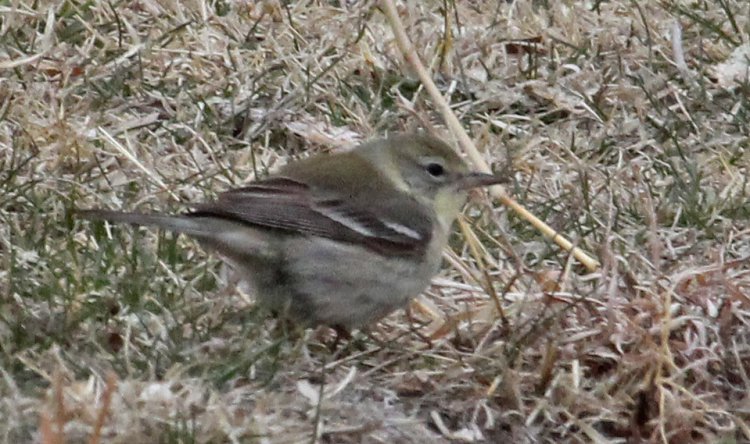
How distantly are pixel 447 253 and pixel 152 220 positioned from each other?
120 centimetres

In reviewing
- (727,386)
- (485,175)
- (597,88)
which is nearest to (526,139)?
(597,88)

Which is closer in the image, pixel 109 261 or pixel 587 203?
pixel 109 261

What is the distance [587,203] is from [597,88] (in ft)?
4.13

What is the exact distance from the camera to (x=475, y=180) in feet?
17.3

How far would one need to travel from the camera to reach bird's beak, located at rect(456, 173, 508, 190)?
5.25 metres

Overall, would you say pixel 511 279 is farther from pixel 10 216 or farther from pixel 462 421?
pixel 10 216

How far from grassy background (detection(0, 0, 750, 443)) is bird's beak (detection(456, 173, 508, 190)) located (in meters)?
0.24

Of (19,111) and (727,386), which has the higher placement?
(19,111)

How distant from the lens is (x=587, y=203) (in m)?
5.95

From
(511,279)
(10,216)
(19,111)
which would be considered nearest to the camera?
(511,279)

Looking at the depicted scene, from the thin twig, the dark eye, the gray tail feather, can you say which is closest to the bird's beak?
the dark eye

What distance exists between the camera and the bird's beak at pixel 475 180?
17.2ft

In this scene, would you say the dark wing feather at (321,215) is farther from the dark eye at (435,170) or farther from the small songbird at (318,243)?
the dark eye at (435,170)

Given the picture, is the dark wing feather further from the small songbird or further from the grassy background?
the grassy background
